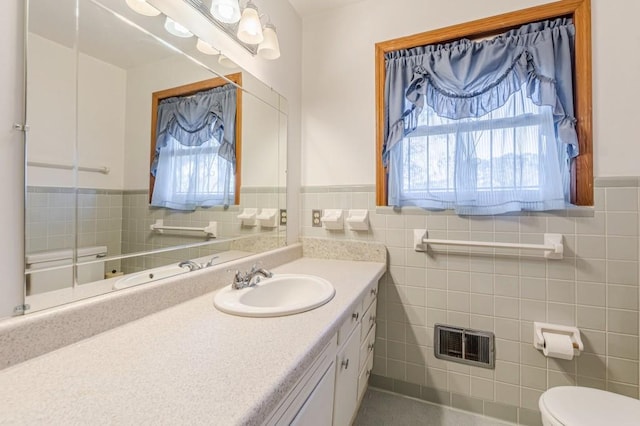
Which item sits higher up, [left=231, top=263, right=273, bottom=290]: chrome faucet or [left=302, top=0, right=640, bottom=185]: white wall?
[left=302, top=0, right=640, bottom=185]: white wall

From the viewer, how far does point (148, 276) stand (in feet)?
3.30

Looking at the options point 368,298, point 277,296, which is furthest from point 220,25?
point 368,298

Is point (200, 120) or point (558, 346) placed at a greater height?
point (200, 120)

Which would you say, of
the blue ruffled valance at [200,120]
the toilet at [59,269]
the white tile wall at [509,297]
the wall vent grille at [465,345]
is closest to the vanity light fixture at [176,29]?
the blue ruffled valance at [200,120]

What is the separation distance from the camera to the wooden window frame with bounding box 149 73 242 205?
1041 mm

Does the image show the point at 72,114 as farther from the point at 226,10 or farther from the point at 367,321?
the point at 367,321

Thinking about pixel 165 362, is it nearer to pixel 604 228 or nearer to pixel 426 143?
pixel 426 143

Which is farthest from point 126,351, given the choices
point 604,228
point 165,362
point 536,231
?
point 604,228

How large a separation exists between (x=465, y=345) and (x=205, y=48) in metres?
2.04

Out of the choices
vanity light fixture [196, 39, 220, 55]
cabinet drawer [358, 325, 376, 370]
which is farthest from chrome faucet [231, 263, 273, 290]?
vanity light fixture [196, 39, 220, 55]

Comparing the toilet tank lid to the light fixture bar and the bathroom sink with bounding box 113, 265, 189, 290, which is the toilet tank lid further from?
the light fixture bar

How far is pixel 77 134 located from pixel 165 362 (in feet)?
2.24

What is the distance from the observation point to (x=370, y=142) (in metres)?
1.79

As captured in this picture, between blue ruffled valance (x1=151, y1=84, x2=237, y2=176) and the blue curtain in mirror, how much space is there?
94 cm
